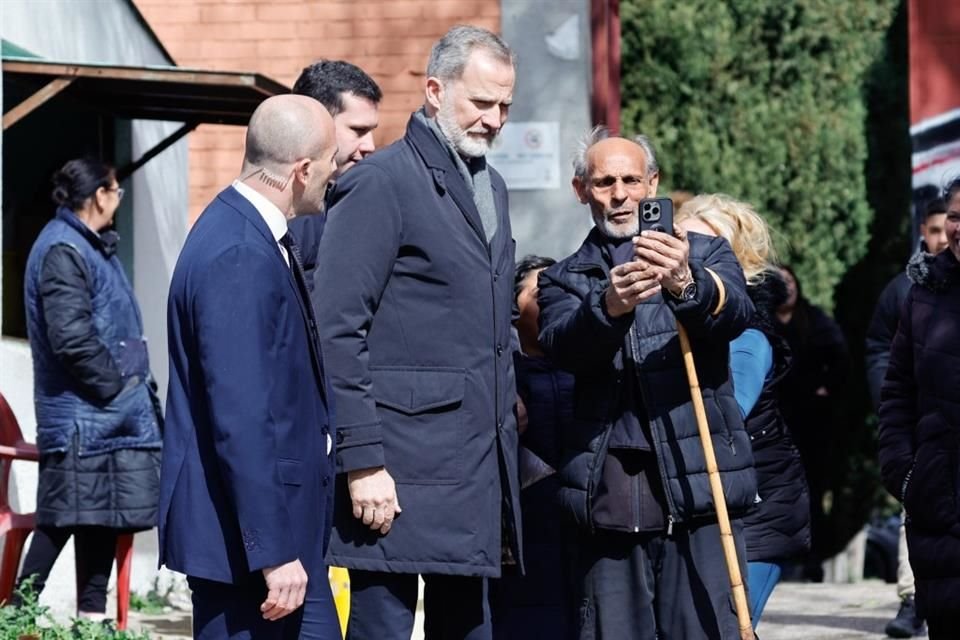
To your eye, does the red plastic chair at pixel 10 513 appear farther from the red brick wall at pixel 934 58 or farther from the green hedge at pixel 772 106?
the green hedge at pixel 772 106

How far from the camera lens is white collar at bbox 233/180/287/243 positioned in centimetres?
448

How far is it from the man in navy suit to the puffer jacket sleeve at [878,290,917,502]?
2192 millimetres

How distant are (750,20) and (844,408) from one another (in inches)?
171

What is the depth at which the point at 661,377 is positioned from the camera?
17.6 ft

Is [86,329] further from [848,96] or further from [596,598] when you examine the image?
[848,96]

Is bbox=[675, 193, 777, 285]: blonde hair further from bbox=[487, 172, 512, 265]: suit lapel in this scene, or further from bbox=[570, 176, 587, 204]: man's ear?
bbox=[487, 172, 512, 265]: suit lapel

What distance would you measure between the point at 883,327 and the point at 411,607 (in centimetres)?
508

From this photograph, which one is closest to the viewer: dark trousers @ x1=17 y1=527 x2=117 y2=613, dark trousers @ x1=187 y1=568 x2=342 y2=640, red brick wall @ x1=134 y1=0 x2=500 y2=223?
dark trousers @ x1=187 y1=568 x2=342 y2=640

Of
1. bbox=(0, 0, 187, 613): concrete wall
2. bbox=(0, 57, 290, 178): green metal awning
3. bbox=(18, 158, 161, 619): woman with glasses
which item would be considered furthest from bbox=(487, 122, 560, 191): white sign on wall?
bbox=(18, 158, 161, 619): woman with glasses

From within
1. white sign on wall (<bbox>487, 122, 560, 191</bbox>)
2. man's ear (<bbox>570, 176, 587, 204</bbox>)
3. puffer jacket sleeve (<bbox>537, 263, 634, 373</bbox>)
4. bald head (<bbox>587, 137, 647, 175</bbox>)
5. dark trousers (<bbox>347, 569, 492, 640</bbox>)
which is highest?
white sign on wall (<bbox>487, 122, 560, 191</bbox>)

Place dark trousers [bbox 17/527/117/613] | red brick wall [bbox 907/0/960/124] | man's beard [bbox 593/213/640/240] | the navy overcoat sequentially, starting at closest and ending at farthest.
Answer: the navy overcoat < man's beard [bbox 593/213/640/240] < dark trousers [bbox 17/527/117/613] < red brick wall [bbox 907/0/960/124]

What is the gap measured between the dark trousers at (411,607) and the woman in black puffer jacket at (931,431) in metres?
1.51

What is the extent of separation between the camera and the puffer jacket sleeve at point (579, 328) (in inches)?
204

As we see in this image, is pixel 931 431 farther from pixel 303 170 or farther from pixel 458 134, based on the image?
pixel 303 170
